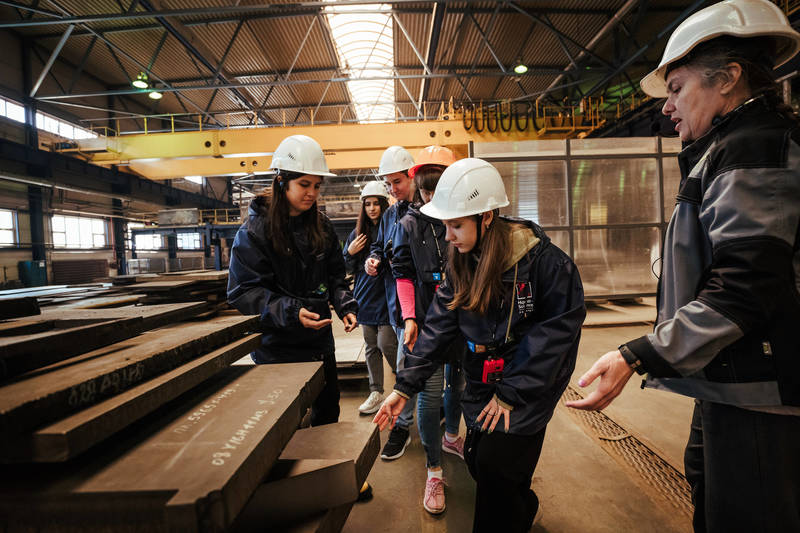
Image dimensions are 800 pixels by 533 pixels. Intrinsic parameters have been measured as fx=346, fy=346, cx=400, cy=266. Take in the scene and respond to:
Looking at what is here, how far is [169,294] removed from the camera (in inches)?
122

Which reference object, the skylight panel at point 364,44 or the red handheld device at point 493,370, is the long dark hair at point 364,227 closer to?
the red handheld device at point 493,370

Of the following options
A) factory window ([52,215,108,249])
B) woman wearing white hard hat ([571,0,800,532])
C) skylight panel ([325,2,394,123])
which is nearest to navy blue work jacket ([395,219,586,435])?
woman wearing white hard hat ([571,0,800,532])

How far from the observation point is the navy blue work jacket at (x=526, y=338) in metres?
1.31

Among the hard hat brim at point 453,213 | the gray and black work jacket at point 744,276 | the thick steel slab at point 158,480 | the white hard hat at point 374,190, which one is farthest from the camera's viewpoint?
the white hard hat at point 374,190

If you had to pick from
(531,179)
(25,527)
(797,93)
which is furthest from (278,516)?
(797,93)

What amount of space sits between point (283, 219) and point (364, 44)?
10.6 metres

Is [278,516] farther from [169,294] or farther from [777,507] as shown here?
[169,294]

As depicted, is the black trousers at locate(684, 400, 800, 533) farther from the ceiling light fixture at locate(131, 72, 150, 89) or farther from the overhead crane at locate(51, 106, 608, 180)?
the ceiling light fixture at locate(131, 72, 150, 89)

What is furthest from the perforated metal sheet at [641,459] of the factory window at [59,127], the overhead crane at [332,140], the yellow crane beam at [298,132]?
the factory window at [59,127]

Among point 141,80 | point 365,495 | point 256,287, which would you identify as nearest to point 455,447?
point 365,495

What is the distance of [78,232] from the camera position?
14.5 meters

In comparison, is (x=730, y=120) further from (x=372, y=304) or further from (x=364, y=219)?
(x=364, y=219)

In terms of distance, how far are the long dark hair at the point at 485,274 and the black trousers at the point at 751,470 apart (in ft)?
2.38

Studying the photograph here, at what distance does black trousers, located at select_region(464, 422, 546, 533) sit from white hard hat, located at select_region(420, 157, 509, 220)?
0.88 meters
